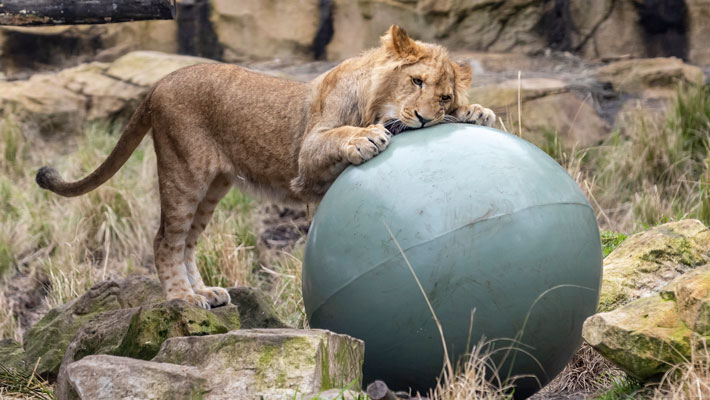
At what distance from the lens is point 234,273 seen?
7773 millimetres

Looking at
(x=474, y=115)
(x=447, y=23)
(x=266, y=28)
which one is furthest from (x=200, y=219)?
(x=447, y=23)

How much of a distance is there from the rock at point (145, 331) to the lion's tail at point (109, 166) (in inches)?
73.1

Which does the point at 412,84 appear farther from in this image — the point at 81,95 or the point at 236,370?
the point at 81,95

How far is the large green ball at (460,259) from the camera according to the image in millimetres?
3916

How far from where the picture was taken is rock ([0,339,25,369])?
5465mm

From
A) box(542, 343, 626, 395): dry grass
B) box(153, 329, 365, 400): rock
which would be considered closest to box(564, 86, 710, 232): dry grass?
box(542, 343, 626, 395): dry grass

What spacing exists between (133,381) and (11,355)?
8.19 ft

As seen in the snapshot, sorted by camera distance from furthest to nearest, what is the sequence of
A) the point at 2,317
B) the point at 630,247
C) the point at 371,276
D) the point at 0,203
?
1. the point at 0,203
2. the point at 2,317
3. the point at 630,247
4. the point at 371,276

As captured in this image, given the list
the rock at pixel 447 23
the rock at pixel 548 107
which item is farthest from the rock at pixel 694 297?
the rock at pixel 447 23

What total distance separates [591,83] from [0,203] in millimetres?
6401

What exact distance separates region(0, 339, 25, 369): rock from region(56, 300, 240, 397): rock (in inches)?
37.4

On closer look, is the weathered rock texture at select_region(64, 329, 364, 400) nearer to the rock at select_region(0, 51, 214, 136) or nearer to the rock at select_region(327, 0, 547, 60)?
the rock at select_region(0, 51, 214, 136)

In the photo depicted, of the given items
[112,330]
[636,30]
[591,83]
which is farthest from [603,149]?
[112,330]

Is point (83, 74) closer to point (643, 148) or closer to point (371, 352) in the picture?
point (643, 148)
